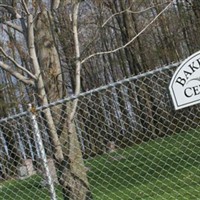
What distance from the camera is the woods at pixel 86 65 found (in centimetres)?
677

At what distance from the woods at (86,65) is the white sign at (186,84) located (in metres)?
1.94

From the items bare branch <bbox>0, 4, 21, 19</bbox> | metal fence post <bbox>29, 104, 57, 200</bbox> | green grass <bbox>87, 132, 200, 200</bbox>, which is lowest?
green grass <bbox>87, 132, 200, 200</bbox>

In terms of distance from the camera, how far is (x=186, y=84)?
4707 mm

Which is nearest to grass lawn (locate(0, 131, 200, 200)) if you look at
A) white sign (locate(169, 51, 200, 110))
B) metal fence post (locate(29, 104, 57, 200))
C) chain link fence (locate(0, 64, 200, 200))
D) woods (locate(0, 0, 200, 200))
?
chain link fence (locate(0, 64, 200, 200))

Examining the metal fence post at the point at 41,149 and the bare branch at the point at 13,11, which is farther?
the bare branch at the point at 13,11

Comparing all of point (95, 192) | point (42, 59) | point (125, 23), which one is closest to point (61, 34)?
point (125, 23)

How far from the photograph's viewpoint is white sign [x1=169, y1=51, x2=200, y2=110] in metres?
4.68

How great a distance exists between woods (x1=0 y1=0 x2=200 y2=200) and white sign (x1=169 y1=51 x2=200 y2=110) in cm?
194

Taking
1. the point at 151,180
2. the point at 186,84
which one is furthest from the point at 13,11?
the point at 151,180

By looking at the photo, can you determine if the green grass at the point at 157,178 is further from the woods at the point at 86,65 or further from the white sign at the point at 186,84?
the white sign at the point at 186,84

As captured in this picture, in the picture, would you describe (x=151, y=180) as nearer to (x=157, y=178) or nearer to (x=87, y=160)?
(x=157, y=178)

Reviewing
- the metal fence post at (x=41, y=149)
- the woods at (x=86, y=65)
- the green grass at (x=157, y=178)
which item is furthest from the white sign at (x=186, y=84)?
the green grass at (x=157, y=178)

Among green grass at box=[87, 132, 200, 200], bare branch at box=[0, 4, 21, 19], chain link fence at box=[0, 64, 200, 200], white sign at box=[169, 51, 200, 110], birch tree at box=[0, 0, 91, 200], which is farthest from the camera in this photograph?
green grass at box=[87, 132, 200, 200]

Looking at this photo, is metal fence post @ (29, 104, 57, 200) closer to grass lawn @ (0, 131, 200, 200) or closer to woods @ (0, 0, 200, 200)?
woods @ (0, 0, 200, 200)
